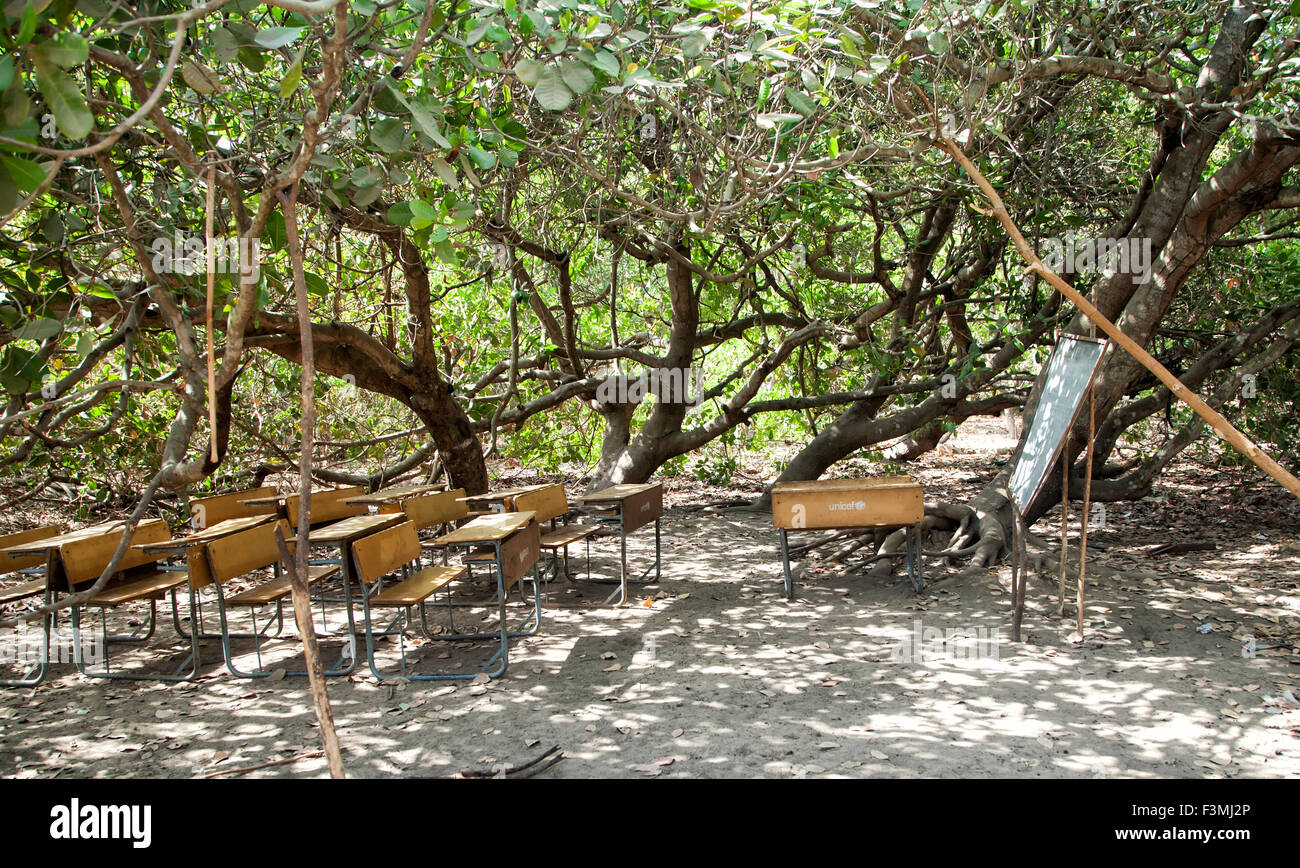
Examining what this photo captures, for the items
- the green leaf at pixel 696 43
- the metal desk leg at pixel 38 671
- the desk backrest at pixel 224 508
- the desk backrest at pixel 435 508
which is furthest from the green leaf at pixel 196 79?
the desk backrest at pixel 224 508

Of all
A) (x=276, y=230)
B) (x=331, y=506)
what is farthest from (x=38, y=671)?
(x=276, y=230)

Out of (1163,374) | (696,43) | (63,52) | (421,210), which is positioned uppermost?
(696,43)

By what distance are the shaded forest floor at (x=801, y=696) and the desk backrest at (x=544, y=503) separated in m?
0.64

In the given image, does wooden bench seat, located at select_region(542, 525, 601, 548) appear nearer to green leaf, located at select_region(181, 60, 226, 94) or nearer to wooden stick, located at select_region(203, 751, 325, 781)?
wooden stick, located at select_region(203, 751, 325, 781)

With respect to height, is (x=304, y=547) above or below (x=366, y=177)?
below

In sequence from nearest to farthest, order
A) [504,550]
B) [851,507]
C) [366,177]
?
[366,177], [504,550], [851,507]

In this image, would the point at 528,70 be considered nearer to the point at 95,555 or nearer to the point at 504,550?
the point at 504,550

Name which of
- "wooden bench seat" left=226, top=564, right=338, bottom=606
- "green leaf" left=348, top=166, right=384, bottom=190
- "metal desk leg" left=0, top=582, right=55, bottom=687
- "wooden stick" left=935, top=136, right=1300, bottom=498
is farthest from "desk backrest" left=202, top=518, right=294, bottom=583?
"wooden stick" left=935, top=136, right=1300, bottom=498

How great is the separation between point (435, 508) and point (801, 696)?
3.60 meters

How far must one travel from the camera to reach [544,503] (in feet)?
23.6

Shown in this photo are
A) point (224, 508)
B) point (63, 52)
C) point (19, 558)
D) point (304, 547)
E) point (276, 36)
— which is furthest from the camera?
point (224, 508)

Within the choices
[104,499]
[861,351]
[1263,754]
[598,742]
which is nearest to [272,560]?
[598,742]

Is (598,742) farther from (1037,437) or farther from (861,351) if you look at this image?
(861,351)

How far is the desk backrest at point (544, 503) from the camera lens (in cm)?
695
